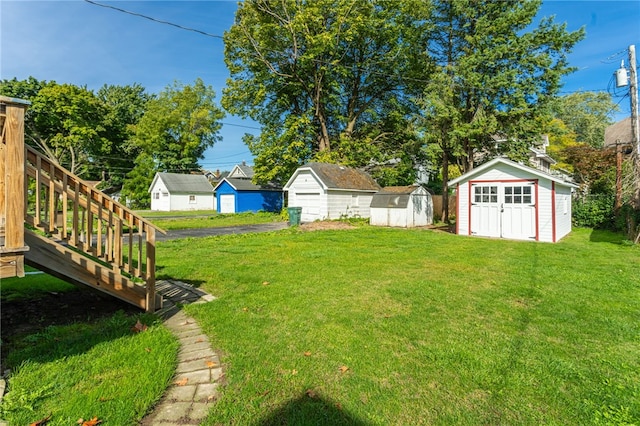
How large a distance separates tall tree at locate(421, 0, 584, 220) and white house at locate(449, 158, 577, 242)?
3306 millimetres

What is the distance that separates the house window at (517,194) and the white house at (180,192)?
30168mm

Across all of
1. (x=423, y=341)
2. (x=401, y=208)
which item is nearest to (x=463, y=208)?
(x=401, y=208)

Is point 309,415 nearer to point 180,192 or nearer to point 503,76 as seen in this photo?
point 503,76

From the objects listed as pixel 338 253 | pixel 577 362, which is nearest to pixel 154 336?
pixel 577 362

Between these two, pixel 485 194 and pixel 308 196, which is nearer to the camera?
pixel 485 194

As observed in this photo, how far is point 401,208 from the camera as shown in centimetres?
1672

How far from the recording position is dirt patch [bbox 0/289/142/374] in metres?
3.68

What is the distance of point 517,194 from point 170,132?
36580mm

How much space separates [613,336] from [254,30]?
23.7 metres

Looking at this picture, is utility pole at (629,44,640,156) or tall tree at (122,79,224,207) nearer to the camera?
utility pole at (629,44,640,156)

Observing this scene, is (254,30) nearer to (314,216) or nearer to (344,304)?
(314,216)

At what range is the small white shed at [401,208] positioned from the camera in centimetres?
1677

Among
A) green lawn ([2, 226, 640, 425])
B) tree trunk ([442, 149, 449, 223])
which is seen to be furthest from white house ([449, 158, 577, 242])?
green lawn ([2, 226, 640, 425])

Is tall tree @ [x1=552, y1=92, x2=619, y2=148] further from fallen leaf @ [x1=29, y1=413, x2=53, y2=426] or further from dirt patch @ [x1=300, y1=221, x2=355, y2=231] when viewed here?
fallen leaf @ [x1=29, y1=413, x2=53, y2=426]
